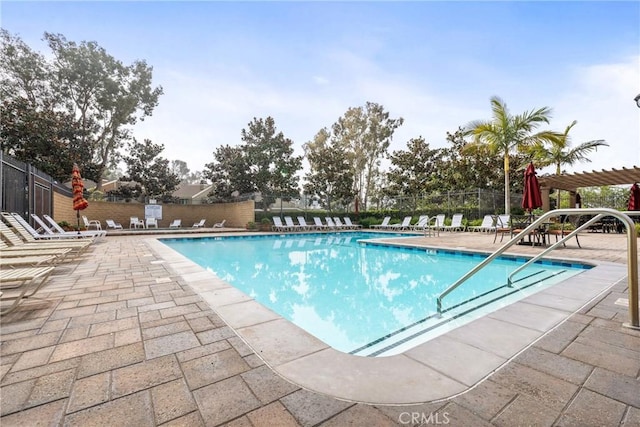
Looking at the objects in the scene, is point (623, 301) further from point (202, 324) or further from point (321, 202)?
point (321, 202)

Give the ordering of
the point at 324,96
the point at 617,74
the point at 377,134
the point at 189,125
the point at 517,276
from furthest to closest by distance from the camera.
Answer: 1. the point at 377,134
2. the point at 189,125
3. the point at 324,96
4. the point at 617,74
5. the point at 517,276

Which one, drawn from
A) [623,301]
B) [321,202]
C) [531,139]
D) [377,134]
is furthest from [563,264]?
[377,134]

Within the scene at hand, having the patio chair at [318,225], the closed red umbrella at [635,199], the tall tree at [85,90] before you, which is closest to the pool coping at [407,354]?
the closed red umbrella at [635,199]

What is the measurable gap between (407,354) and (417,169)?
1817 cm

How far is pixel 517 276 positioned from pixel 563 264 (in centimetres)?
135

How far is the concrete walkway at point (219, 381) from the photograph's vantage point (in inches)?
49.3

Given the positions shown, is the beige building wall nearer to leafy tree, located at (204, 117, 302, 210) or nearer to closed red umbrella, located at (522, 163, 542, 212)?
leafy tree, located at (204, 117, 302, 210)

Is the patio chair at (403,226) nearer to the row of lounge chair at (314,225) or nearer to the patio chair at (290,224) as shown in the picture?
the row of lounge chair at (314,225)

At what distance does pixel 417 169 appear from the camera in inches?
737

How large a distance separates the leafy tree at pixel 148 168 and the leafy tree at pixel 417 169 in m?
15.7

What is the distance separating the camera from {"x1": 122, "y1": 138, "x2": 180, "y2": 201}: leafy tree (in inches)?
772

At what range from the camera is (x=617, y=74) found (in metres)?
8.20

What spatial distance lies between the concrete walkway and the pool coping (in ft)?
0.22

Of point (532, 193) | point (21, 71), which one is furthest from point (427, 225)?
point (21, 71)
